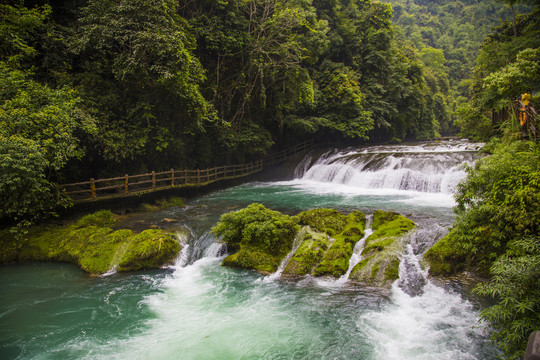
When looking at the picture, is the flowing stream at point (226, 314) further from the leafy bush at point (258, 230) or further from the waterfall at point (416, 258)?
the leafy bush at point (258, 230)

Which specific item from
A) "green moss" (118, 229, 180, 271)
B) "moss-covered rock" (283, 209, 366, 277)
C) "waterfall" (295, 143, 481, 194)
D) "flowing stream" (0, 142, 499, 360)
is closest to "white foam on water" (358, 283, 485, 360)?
"flowing stream" (0, 142, 499, 360)

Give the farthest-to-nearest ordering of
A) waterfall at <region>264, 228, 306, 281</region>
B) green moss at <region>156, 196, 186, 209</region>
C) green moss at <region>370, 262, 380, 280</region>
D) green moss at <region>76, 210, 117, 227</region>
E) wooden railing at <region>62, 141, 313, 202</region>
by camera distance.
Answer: green moss at <region>156, 196, 186, 209</region> → wooden railing at <region>62, 141, 313, 202</region> → green moss at <region>76, 210, 117, 227</region> → waterfall at <region>264, 228, 306, 281</region> → green moss at <region>370, 262, 380, 280</region>

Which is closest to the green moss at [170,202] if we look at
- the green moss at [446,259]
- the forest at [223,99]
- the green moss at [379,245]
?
the forest at [223,99]

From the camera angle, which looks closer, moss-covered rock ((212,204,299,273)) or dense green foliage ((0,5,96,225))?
dense green foliage ((0,5,96,225))

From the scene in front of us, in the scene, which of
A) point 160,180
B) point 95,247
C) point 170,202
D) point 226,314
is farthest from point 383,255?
point 160,180

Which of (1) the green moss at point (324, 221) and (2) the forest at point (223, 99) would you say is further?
(1) the green moss at point (324, 221)

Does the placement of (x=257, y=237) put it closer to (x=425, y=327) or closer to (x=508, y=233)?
(x=425, y=327)

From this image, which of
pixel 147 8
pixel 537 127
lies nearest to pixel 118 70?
pixel 147 8

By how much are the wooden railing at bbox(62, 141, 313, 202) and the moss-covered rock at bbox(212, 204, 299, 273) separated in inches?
230

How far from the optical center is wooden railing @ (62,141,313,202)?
12.2 metres

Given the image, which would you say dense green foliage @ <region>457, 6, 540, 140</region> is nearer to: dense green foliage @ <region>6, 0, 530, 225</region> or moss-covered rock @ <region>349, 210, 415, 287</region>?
moss-covered rock @ <region>349, 210, 415, 287</region>

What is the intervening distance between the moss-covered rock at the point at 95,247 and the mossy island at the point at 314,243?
5.72 feet

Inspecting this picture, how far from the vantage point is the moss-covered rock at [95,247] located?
839 centimetres

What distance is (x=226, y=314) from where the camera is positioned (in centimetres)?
632
